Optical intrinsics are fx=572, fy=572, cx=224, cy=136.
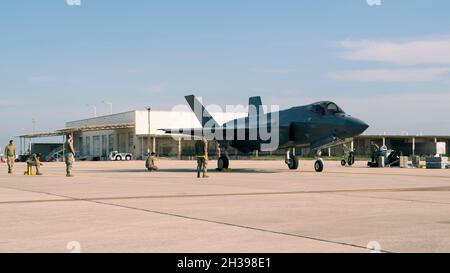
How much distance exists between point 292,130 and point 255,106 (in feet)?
19.1

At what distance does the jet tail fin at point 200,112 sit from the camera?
3447 cm

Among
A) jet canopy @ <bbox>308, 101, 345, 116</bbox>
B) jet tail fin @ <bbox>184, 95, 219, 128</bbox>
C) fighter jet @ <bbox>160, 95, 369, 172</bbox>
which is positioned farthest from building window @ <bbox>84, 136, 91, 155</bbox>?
jet canopy @ <bbox>308, 101, 345, 116</bbox>

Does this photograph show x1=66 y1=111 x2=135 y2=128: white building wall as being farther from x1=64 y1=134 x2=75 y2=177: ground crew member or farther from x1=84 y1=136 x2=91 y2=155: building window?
x1=64 y1=134 x2=75 y2=177: ground crew member

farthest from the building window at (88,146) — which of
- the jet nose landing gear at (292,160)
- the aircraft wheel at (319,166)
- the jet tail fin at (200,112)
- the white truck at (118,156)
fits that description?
the aircraft wheel at (319,166)

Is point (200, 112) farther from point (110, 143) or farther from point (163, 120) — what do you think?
point (110, 143)

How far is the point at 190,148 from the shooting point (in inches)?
3799

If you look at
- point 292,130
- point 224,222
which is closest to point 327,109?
point 292,130

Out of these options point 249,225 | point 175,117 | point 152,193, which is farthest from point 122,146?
point 249,225

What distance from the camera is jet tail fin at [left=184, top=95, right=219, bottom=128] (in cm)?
3447

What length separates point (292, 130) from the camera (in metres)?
28.7

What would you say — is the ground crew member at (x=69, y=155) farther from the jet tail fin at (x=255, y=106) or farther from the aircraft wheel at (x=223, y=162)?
the jet tail fin at (x=255, y=106)

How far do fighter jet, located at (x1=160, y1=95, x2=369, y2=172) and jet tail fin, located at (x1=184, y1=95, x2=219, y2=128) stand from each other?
56.3 inches

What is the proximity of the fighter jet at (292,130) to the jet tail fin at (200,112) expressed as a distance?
1430 mm

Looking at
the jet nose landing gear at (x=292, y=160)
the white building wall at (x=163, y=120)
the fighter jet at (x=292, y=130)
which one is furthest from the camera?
the white building wall at (x=163, y=120)
